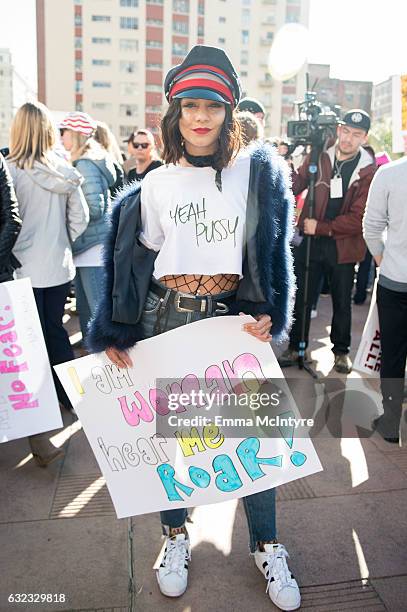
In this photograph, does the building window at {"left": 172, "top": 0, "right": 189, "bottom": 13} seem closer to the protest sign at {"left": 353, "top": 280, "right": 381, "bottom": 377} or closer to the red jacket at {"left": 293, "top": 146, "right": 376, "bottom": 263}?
the red jacket at {"left": 293, "top": 146, "right": 376, "bottom": 263}

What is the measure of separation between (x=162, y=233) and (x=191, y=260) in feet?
0.53

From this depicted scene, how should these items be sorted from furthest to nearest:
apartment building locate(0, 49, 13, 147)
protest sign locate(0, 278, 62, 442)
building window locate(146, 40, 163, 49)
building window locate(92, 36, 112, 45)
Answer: apartment building locate(0, 49, 13, 147), building window locate(92, 36, 112, 45), building window locate(146, 40, 163, 49), protest sign locate(0, 278, 62, 442)

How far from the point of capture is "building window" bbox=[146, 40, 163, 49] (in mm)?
57031

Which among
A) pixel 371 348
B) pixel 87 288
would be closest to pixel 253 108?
pixel 87 288

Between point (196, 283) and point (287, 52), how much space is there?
72.2m

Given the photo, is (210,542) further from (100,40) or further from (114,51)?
(100,40)

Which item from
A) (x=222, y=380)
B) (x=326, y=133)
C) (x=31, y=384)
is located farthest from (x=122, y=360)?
(x=326, y=133)

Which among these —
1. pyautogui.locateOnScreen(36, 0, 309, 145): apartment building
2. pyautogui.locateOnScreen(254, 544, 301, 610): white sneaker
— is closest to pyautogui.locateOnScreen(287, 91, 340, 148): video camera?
pyautogui.locateOnScreen(254, 544, 301, 610): white sneaker

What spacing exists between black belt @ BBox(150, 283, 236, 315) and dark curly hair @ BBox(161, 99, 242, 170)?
1.51ft

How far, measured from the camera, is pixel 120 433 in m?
2.01

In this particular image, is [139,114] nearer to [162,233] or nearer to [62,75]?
[62,75]

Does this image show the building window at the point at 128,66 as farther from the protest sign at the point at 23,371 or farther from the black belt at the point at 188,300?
the black belt at the point at 188,300

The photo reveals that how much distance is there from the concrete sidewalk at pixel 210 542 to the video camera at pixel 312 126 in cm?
259

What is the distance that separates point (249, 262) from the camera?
6.22 feet
